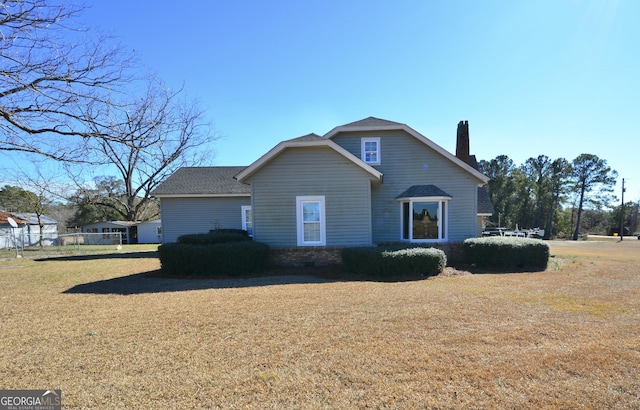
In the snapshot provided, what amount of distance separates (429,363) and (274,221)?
8.81m

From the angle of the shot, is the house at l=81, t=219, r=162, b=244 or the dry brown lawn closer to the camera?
the dry brown lawn

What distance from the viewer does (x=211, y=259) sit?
34.2ft

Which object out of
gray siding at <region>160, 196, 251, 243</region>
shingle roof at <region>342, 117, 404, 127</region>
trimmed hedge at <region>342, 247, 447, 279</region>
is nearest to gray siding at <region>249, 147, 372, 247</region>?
trimmed hedge at <region>342, 247, 447, 279</region>

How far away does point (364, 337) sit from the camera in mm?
4570

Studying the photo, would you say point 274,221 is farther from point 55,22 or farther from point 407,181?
point 55,22

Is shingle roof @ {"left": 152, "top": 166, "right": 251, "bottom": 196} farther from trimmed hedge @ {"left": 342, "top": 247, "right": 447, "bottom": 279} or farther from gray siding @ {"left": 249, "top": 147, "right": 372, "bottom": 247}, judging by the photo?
trimmed hedge @ {"left": 342, "top": 247, "right": 447, "bottom": 279}

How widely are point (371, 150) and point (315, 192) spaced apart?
4.16 m

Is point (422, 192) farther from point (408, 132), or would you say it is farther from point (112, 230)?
point (112, 230)

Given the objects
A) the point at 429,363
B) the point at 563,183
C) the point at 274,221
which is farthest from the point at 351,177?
the point at 563,183

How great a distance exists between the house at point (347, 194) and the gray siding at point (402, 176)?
45 millimetres

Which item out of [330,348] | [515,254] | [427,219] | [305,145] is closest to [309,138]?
[305,145]

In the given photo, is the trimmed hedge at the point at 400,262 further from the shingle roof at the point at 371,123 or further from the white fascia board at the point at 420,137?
the shingle roof at the point at 371,123

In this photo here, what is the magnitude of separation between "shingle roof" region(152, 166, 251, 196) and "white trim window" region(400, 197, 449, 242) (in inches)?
387

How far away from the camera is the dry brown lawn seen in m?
3.13
